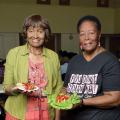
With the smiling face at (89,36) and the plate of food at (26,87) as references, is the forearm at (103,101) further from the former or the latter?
the plate of food at (26,87)

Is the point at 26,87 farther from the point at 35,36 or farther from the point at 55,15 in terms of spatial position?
the point at 55,15

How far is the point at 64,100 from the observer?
58.4 inches

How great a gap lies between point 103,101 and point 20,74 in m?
0.57

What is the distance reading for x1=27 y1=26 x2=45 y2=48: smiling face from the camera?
1.76 meters

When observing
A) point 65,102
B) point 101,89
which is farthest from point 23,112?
point 101,89

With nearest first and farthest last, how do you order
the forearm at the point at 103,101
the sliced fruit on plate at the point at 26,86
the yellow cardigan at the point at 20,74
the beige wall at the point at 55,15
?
1. the forearm at the point at 103,101
2. the sliced fruit on plate at the point at 26,86
3. the yellow cardigan at the point at 20,74
4. the beige wall at the point at 55,15

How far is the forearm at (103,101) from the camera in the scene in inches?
Result: 56.2

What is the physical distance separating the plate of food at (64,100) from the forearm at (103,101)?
0.17 feet

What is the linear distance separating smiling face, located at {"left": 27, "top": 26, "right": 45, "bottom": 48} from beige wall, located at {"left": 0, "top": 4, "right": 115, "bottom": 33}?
2.63 m

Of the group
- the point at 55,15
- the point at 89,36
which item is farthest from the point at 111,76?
the point at 55,15

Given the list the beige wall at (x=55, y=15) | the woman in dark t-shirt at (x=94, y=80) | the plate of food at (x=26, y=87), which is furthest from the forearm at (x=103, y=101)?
the beige wall at (x=55, y=15)

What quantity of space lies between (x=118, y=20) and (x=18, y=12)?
1632 millimetres

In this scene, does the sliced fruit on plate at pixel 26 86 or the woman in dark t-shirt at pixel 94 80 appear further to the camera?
the sliced fruit on plate at pixel 26 86

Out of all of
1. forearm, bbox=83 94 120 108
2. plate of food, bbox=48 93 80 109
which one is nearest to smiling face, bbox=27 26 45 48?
plate of food, bbox=48 93 80 109
